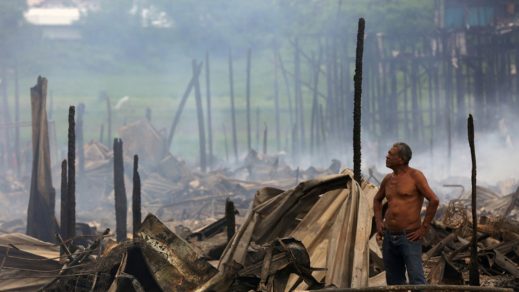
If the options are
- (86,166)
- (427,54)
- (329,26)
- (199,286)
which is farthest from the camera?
(329,26)

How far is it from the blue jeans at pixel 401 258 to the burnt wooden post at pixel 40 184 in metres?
8.08

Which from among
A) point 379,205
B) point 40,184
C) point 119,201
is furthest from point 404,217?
point 40,184

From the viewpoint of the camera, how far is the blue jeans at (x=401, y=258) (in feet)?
25.3

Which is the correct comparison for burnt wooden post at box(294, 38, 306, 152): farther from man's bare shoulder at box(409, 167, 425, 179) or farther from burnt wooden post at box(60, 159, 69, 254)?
man's bare shoulder at box(409, 167, 425, 179)

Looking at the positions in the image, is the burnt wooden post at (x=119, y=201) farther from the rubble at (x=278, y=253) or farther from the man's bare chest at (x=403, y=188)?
the man's bare chest at (x=403, y=188)

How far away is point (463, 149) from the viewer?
109ft

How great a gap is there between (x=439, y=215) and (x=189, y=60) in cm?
3356

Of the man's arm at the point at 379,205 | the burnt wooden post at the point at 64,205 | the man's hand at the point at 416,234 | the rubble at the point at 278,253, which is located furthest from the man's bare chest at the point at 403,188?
the burnt wooden post at the point at 64,205

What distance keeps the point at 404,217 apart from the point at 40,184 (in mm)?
9126

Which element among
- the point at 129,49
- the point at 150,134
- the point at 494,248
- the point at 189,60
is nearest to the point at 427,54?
the point at 150,134

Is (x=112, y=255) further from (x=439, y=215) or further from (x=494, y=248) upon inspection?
(x=439, y=215)

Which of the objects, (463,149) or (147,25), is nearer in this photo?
(463,149)

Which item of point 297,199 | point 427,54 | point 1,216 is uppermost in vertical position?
point 427,54

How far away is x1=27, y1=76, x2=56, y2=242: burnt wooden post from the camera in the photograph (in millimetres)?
15172
